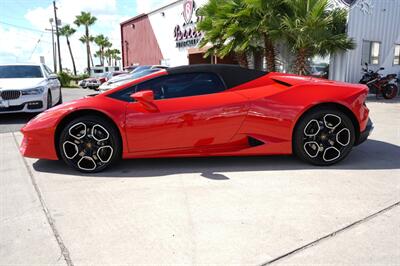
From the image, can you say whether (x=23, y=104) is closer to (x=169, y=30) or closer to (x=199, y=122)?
(x=199, y=122)

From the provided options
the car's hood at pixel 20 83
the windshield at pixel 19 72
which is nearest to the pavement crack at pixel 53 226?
the car's hood at pixel 20 83

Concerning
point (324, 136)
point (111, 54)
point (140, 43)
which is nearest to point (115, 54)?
point (111, 54)

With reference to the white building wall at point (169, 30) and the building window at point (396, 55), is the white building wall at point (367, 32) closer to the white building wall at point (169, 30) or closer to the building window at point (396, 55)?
the building window at point (396, 55)

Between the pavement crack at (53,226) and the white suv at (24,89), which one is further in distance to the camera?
the white suv at (24,89)

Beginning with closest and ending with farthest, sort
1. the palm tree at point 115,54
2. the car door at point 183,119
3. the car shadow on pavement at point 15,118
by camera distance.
Answer: the car door at point 183,119, the car shadow on pavement at point 15,118, the palm tree at point 115,54

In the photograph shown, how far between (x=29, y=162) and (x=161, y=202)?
2.26 metres

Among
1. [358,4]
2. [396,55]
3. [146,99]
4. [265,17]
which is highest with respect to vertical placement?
[358,4]

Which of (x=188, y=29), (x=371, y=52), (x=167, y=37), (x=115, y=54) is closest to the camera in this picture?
(x=371, y=52)

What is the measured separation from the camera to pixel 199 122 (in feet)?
12.1

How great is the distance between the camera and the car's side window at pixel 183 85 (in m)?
3.83

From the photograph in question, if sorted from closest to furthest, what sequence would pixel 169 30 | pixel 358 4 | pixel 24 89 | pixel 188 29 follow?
pixel 24 89
pixel 358 4
pixel 188 29
pixel 169 30

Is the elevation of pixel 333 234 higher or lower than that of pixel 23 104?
lower

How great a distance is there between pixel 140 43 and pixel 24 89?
21738 millimetres

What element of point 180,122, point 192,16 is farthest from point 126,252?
point 192,16
